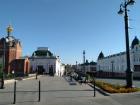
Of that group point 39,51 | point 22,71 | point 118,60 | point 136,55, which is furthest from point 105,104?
point 118,60

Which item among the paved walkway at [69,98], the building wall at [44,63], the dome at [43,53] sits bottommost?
the paved walkway at [69,98]

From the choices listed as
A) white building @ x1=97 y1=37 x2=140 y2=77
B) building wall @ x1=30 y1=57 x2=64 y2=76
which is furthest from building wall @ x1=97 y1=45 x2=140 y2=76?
building wall @ x1=30 y1=57 x2=64 y2=76

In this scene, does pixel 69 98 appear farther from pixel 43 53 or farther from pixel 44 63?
pixel 43 53

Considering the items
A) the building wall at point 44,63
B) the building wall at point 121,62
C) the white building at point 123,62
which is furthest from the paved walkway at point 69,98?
the building wall at point 44,63

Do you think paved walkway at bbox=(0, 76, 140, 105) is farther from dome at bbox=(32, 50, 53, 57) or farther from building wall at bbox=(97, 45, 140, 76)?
dome at bbox=(32, 50, 53, 57)

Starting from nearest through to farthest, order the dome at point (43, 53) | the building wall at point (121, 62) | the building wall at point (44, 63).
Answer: the building wall at point (121, 62) → the building wall at point (44, 63) → the dome at point (43, 53)

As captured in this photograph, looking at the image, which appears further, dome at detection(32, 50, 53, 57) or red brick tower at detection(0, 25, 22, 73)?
dome at detection(32, 50, 53, 57)

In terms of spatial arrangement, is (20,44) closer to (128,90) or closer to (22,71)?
(22,71)

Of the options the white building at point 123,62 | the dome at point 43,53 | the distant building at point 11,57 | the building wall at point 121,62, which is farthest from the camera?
the dome at point 43,53

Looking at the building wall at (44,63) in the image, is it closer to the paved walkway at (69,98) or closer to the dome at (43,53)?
the dome at (43,53)

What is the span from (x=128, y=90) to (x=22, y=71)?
7191 cm

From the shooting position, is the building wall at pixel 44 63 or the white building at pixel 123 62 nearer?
the white building at pixel 123 62

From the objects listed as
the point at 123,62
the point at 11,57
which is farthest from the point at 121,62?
the point at 11,57

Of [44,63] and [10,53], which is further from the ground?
[10,53]
